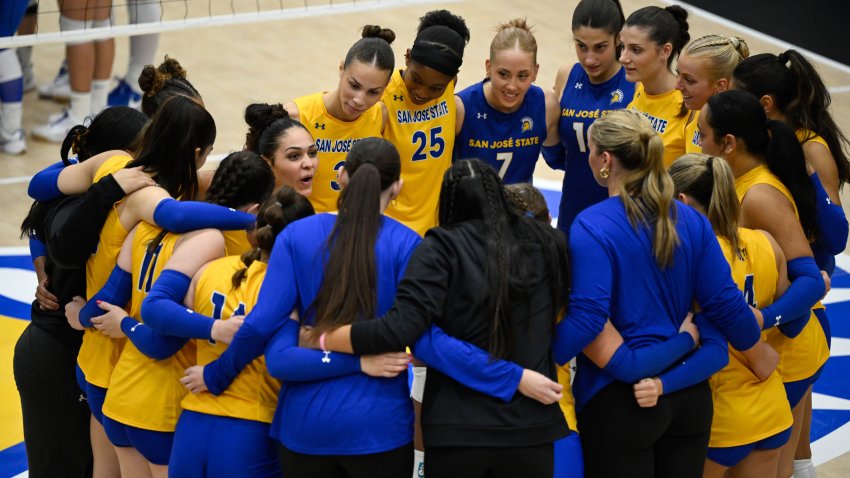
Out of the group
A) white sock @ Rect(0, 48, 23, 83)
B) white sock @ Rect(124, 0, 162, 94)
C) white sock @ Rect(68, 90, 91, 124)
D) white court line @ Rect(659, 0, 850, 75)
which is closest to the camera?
white sock @ Rect(0, 48, 23, 83)

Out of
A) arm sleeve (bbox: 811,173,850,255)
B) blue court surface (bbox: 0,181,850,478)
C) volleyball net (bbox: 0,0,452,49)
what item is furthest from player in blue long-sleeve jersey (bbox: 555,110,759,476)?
volleyball net (bbox: 0,0,452,49)

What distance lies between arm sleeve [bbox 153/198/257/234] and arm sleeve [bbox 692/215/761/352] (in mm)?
1662

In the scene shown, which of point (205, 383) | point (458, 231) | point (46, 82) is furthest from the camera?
point (46, 82)

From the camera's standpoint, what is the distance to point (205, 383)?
4.02 metres

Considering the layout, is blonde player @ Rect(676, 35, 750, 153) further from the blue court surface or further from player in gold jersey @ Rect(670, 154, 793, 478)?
the blue court surface

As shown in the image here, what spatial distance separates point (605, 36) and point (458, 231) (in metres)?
2.59

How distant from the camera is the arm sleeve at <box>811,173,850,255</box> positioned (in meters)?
4.80

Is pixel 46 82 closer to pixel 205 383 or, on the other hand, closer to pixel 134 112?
pixel 134 112

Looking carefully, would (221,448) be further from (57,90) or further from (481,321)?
(57,90)

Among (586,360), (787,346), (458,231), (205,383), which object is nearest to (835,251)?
(787,346)

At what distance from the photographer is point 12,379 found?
6.48m

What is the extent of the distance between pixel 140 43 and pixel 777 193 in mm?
7003

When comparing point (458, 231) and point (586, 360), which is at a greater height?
point (458, 231)

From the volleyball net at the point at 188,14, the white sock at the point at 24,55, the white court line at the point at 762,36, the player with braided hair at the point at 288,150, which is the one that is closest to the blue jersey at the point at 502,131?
the player with braided hair at the point at 288,150
